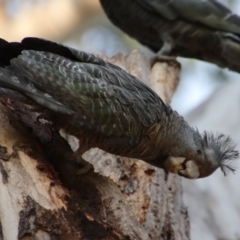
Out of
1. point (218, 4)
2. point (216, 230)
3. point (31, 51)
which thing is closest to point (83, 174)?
point (31, 51)

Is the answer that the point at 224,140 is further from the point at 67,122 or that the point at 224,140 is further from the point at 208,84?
the point at 208,84

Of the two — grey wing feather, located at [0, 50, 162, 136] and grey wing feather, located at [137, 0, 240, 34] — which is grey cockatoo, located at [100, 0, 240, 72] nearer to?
grey wing feather, located at [137, 0, 240, 34]

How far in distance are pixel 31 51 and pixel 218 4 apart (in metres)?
2.48

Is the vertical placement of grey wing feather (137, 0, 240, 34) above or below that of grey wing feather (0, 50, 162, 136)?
above

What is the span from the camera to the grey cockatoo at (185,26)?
409 cm

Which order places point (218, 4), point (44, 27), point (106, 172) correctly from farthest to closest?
point (44, 27) → point (218, 4) → point (106, 172)

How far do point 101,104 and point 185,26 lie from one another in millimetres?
2372

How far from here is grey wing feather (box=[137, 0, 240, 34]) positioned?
4.07 m

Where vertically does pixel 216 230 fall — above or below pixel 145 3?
below

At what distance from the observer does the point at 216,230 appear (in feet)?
11.2

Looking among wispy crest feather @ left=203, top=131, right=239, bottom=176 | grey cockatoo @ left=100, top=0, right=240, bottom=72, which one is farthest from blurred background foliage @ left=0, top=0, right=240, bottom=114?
wispy crest feather @ left=203, top=131, right=239, bottom=176

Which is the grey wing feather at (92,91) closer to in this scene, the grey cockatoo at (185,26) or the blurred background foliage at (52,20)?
the grey cockatoo at (185,26)

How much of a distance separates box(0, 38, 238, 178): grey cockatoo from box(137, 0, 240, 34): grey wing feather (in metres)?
1.98

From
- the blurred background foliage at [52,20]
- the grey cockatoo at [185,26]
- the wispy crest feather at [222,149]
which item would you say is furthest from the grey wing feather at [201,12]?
the wispy crest feather at [222,149]
